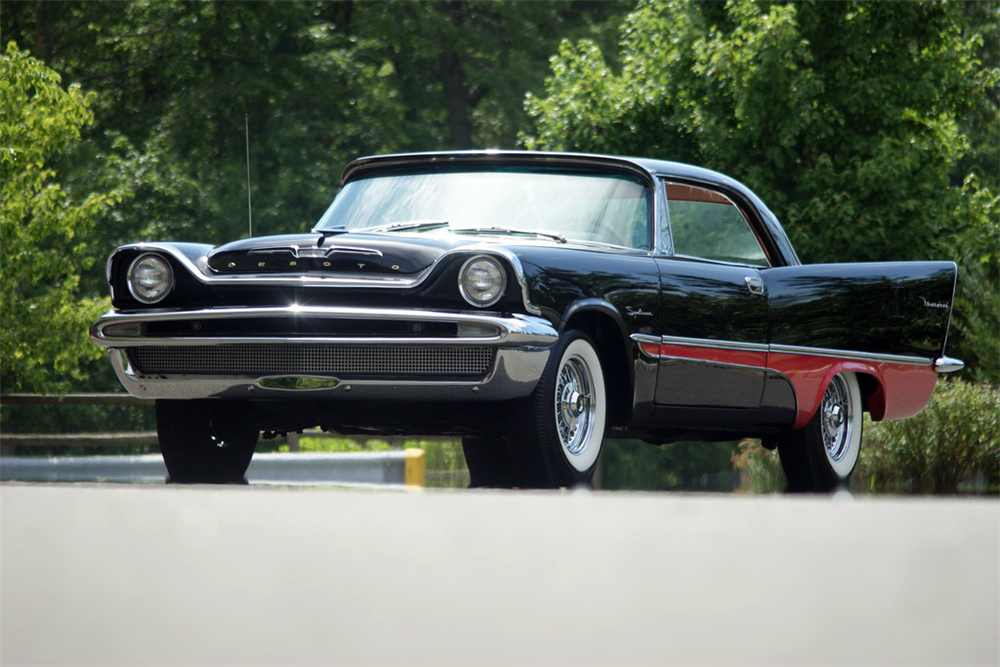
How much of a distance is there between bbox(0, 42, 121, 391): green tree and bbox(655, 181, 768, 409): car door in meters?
9.43

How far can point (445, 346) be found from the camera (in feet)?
18.1

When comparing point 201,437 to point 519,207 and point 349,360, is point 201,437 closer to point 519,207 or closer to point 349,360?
point 349,360

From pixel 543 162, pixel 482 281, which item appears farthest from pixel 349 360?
pixel 543 162

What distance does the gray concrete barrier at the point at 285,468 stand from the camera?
13969 mm

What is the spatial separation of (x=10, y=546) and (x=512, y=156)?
3.86 metres

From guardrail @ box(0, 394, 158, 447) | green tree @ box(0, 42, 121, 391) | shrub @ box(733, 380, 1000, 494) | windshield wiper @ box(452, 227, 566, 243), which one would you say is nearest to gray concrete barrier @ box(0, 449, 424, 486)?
guardrail @ box(0, 394, 158, 447)

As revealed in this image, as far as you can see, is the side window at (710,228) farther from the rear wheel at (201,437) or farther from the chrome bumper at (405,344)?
the rear wheel at (201,437)

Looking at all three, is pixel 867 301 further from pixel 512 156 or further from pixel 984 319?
pixel 984 319

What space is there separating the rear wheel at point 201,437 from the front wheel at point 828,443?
3.04 metres

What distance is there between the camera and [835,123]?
16.8 metres

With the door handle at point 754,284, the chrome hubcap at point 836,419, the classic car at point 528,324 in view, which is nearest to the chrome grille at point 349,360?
the classic car at point 528,324

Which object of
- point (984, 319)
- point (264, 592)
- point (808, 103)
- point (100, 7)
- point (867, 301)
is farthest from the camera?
point (100, 7)

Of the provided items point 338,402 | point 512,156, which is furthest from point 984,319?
point 338,402

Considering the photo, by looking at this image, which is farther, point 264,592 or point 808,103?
point 808,103
